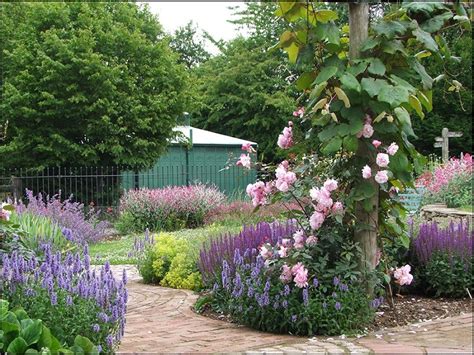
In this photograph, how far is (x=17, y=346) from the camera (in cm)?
321

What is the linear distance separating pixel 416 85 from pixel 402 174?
2.65 feet

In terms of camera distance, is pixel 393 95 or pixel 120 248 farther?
pixel 120 248

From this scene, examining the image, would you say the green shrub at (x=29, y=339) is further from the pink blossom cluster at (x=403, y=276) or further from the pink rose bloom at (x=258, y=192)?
the pink blossom cluster at (x=403, y=276)

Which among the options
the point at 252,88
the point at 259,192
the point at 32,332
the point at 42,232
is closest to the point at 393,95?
the point at 259,192

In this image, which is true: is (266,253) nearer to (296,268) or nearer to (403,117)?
(296,268)

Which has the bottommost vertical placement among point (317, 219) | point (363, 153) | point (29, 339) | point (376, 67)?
point (29, 339)

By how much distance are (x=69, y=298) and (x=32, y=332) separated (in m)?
0.42

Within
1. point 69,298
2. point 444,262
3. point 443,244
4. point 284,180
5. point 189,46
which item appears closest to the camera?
point 69,298

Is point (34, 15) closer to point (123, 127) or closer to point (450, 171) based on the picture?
point (123, 127)

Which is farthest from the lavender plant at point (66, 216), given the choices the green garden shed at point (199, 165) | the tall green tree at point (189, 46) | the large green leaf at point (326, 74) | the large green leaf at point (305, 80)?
the tall green tree at point (189, 46)

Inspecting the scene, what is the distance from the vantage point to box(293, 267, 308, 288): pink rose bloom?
4.48m

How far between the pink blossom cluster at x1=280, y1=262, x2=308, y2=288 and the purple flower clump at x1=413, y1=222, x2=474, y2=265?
184cm

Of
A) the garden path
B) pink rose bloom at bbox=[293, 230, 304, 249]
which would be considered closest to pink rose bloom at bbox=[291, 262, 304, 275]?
pink rose bloom at bbox=[293, 230, 304, 249]

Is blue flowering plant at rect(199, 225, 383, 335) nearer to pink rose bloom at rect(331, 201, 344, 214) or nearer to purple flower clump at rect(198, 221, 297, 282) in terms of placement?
pink rose bloom at rect(331, 201, 344, 214)
